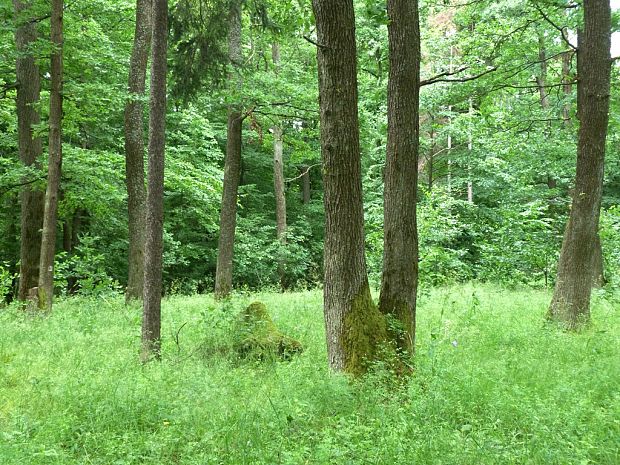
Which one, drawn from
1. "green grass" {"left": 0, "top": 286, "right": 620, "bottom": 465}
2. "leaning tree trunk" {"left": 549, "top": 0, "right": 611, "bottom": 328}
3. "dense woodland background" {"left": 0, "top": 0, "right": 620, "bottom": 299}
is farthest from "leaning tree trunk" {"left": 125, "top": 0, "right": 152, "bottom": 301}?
"leaning tree trunk" {"left": 549, "top": 0, "right": 611, "bottom": 328}

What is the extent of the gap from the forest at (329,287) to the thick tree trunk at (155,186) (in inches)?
1.0

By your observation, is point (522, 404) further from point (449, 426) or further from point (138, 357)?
point (138, 357)

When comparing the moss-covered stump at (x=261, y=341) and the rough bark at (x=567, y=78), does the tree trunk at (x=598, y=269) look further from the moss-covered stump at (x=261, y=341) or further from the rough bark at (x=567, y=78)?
the moss-covered stump at (x=261, y=341)

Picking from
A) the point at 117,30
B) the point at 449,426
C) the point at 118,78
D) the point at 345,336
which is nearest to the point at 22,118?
the point at 118,78

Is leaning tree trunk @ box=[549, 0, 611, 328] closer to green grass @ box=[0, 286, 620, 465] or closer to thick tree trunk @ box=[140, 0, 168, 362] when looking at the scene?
green grass @ box=[0, 286, 620, 465]

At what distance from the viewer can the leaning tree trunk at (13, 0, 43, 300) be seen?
36.3 feet

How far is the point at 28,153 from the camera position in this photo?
1175cm

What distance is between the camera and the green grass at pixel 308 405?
11.9 ft

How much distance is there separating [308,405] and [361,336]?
115 centimetres

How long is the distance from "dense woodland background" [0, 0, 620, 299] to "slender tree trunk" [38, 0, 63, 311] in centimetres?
32

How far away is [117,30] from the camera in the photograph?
48.5ft

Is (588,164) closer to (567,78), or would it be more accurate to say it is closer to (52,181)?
(567,78)

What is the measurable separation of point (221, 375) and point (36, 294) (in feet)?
19.5

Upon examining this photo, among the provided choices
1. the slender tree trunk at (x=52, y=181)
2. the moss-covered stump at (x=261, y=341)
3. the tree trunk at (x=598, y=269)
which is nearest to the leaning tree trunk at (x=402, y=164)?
the moss-covered stump at (x=261, y=341)
